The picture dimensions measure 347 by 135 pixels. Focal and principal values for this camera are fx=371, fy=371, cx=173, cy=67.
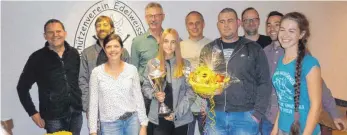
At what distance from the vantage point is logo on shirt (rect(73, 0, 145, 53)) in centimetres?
380

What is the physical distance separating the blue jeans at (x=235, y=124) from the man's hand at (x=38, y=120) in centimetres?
177

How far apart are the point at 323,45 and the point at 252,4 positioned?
969mm

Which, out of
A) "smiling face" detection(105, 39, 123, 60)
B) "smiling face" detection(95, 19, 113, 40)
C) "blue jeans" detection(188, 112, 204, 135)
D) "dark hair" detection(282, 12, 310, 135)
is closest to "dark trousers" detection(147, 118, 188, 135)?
"blue jeans" detection(188, 112, 204, 135)

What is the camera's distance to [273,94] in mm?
3705

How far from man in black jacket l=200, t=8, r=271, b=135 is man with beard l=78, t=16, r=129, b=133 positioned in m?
1.02

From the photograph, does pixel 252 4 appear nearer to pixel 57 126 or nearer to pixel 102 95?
pixel 102 95

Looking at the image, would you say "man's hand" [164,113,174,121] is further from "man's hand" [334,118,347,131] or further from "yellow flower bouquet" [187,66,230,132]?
"man's hand" [334,118,347,131]

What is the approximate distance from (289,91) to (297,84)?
11cm

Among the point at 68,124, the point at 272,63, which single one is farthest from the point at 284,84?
the point at 68,124

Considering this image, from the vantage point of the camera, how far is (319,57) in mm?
4125

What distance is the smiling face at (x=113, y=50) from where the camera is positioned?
3.59 metres

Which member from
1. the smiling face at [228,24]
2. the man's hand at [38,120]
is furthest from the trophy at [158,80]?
the man's hand at [38,120]

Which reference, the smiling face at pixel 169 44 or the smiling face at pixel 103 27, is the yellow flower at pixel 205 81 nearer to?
the smiling face at pixel 169 44

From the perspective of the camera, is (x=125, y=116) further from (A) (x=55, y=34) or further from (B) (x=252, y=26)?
(B) (x=252, y=26)
